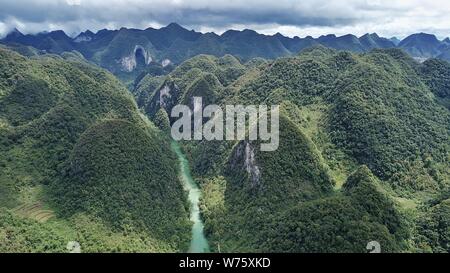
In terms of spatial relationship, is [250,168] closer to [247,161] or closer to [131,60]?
[247,161]

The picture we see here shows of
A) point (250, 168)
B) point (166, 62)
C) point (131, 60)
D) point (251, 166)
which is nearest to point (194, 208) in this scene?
point (250, 168)

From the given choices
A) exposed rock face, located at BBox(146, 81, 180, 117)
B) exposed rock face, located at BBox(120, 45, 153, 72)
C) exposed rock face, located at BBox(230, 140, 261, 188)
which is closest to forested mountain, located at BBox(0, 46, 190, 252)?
exposed rock face, located at BBox(230, 140, 261, 188)

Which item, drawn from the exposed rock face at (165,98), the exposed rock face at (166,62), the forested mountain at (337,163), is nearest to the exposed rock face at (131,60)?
the exposed rock face at (166,62)

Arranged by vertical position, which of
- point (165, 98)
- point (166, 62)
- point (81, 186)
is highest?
point (166, 62)

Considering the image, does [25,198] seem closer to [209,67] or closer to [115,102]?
[115,102]

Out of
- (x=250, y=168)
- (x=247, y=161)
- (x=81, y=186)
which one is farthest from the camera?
(x=247, y=161)

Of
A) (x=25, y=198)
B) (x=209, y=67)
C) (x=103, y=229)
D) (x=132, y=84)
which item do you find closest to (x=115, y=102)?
(x=25, y=198)

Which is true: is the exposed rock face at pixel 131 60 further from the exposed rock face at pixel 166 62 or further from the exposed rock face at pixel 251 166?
the exposed rock face at pixel 251 166
